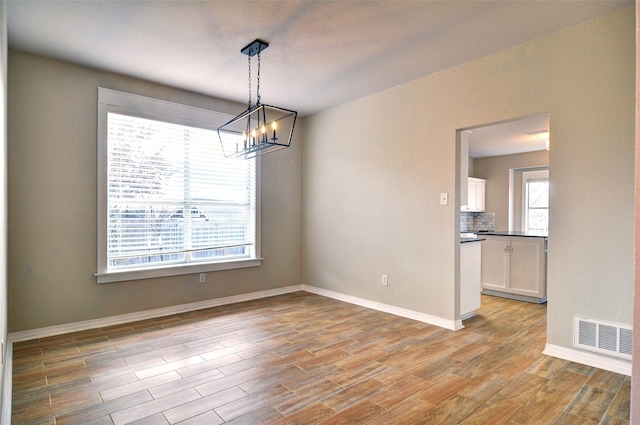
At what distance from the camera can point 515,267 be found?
201 inches

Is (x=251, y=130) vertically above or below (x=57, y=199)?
above

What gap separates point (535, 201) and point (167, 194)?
22.9 feet

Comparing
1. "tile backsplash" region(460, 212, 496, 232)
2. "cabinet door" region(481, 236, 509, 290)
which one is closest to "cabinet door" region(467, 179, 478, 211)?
"tile backsplash" region(460, 212, 496, 232)

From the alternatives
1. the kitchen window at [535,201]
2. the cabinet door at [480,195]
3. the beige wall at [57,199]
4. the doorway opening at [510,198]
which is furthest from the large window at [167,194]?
the kitchen window at [535,201]

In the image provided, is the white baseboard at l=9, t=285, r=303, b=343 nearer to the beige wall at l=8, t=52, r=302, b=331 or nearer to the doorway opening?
the beige wall at l=8, t=52, r=302, b=331

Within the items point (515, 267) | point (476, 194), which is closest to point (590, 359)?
point (515, 267)

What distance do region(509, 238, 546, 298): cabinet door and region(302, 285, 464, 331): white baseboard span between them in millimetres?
1803

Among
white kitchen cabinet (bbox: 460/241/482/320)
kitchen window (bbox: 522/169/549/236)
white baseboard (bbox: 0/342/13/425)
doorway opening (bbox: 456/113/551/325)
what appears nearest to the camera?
white baseboard (bbox: 0/342/13/425)

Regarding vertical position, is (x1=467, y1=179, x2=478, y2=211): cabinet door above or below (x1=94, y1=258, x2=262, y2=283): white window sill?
above

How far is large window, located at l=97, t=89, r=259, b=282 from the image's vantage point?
3844mm

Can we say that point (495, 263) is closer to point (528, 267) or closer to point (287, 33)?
point (528, 267)

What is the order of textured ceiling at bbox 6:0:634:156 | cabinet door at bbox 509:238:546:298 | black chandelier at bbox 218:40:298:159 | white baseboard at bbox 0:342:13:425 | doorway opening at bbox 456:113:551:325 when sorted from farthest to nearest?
1. doorway opening at bbox 456:113:551:325
2. cabinet door at bbox 509:238:546:298
3. black chandelier at bbox 218:40:298:159
4. textured ceiling at bbox 6:0:634:156
5. white baseboard at bbox 0:342:13:425

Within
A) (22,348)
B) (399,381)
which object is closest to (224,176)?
(22,348)

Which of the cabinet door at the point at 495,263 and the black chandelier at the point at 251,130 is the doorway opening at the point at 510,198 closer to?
the cabinet door at the point at 495,263
